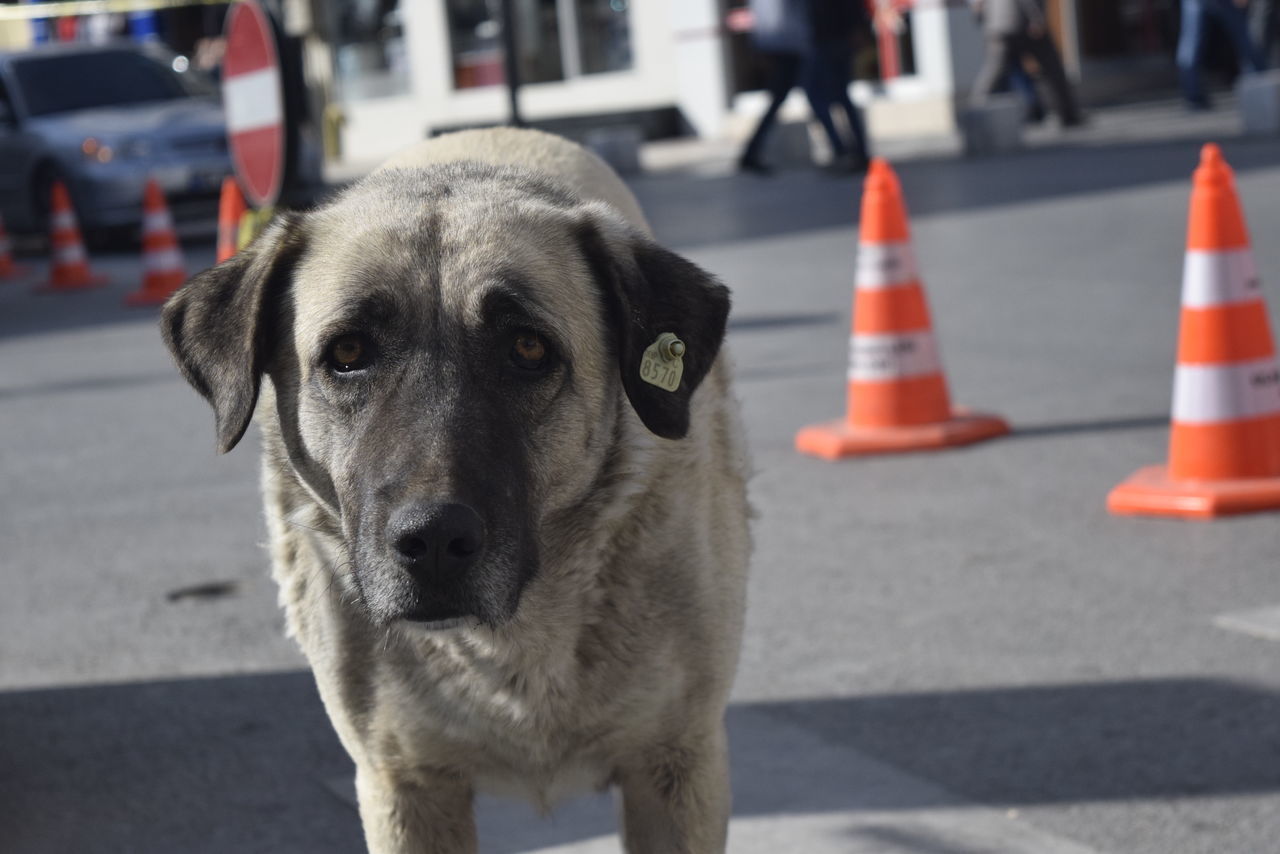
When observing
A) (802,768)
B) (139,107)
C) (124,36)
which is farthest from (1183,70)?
(124,36)

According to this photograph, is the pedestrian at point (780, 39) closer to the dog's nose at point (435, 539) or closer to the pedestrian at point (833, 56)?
the pedestrian at point (833, 56)

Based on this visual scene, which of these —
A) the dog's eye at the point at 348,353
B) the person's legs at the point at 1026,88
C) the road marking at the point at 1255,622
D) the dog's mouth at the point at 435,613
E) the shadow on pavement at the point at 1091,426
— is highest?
the person's legs at the point at 1026,88

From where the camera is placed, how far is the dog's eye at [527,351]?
9.82ft

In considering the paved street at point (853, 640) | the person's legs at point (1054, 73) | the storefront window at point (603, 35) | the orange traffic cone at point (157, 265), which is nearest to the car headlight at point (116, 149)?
the orange traffic cone at point (157, 265)

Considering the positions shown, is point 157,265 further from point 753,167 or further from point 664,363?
point 664,363

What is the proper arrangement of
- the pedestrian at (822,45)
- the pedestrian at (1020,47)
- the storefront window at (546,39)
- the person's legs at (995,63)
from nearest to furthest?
the pedestrian at (822,45)
the pedestrian at (1020,47)
the person's legs at (995,63)
the storefront window at (546,39)

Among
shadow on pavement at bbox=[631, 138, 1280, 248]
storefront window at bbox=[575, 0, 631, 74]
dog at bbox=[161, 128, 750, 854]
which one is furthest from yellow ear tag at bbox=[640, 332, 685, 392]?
storefront window at bbox=[575, 0, 631, 74]

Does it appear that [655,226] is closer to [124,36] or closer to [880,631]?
[880,631]

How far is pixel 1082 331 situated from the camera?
871 cm

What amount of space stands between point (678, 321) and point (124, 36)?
112 feet

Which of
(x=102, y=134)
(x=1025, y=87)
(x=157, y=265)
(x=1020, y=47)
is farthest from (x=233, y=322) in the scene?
(x=1025, y=87)

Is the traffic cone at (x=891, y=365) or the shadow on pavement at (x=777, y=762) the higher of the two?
the traffic cone at (x=891, y=365)

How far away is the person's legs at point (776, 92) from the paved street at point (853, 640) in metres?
8.62

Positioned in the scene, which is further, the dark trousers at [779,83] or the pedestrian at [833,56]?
the dark trousers at [779,83]
